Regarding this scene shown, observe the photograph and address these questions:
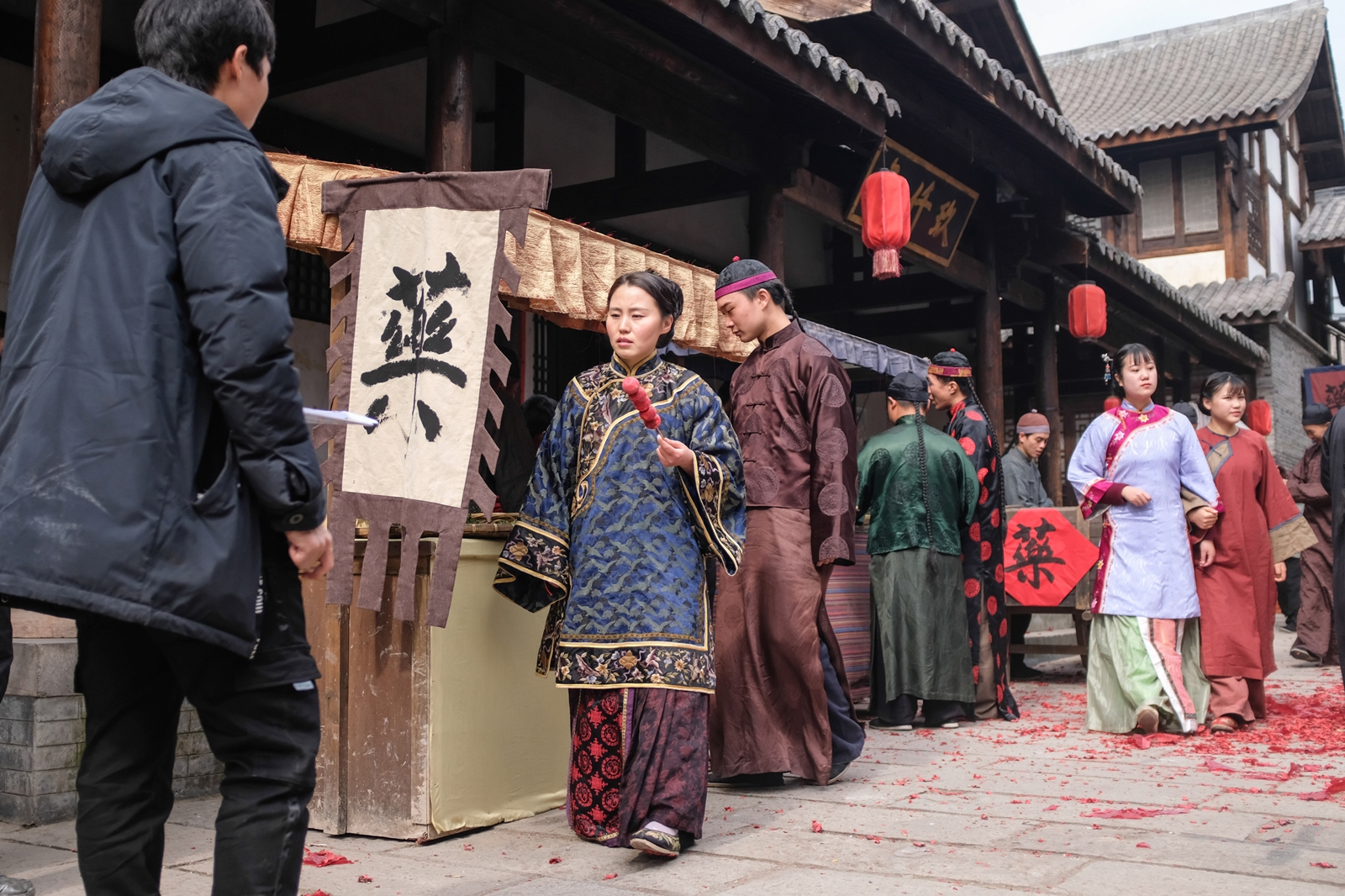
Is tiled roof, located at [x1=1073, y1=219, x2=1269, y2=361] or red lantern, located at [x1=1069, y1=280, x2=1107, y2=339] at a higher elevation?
tiled roof, located at [x1=1073, y1=219, x2=1269, y2=361]

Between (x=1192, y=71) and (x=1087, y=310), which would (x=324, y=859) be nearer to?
(x=1087, y=310)

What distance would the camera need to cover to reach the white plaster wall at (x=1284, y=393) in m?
19.2

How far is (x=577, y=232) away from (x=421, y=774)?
2451mm

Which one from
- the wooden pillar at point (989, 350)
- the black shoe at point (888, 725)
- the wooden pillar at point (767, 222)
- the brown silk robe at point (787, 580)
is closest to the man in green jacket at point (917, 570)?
the black shoe at point (888, 725)

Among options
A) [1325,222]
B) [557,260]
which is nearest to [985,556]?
[557,260]

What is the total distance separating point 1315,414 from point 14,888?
9651mm

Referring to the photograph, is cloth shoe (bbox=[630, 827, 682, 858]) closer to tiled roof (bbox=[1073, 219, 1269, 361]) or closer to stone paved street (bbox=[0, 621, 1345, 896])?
stone paved street (bbox=[0, 621, 1345, 896])

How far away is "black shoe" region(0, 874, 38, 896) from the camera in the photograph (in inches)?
121

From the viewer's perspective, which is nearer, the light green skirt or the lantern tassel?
the light green skirt

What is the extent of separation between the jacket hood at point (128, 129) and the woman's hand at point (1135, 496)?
496cm

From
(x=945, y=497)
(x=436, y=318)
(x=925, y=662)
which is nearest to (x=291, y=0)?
(x=436, y=318)

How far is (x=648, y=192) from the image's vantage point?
8.39 metres

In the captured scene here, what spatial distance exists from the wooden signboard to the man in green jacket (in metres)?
2.91

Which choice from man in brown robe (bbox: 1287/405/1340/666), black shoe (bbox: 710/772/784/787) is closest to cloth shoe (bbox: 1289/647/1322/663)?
man in brown robe (bbox: 1287/405/1340/666)
